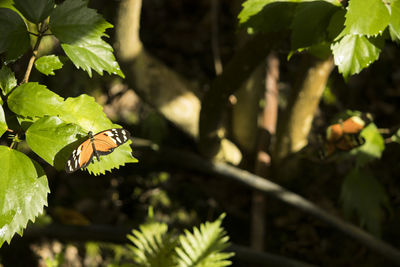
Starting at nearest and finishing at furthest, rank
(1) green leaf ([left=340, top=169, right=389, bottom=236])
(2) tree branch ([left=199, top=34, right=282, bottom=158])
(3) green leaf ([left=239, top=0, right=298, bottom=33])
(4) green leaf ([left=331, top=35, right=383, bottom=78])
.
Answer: (4) green leaf ([left=331, top=35, right=383, bottom=78]) → (3) green leaf ([left=239, top=0, right=298, bottom=33]) → (2) tree branch ([left=199, top=34, right=282, bottom=158]) → (1) green leaf ([left=340, top=169, right=389, bottom=236])

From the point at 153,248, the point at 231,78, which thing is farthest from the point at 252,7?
the point at 153,248

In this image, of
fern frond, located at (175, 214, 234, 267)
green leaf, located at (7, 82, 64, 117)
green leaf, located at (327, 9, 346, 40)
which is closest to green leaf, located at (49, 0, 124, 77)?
green leaf, located at (7, 82, 64, 117)

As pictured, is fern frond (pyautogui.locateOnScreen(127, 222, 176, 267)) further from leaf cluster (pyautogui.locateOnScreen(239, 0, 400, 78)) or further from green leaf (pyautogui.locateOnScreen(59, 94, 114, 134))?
leaf cluster (pyautogui.locateOnScreen(239, 0, 400, 78))

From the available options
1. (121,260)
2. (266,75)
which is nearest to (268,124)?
(266,75)

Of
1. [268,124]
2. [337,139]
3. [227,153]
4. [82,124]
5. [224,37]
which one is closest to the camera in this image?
[82,124]

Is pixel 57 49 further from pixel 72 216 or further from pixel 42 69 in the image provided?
pixel 72 216
